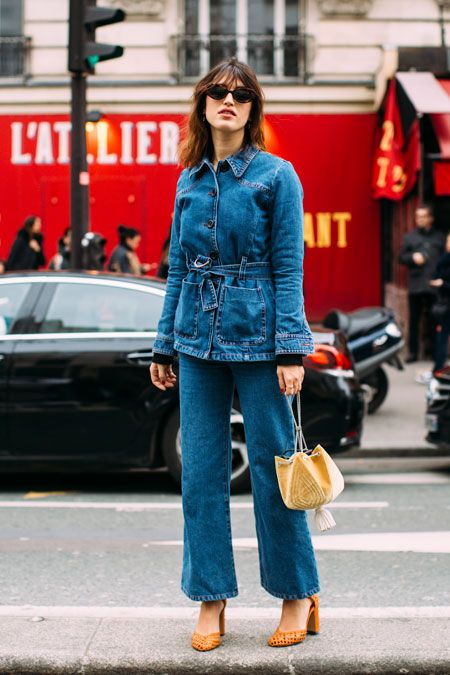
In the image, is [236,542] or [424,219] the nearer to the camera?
[236,542]

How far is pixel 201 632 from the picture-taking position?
403cm

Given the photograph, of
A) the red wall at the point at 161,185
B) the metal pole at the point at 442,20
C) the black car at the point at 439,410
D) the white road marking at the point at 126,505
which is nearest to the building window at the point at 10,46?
the red wall at the point at 161,185

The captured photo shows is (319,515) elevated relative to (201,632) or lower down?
elevated

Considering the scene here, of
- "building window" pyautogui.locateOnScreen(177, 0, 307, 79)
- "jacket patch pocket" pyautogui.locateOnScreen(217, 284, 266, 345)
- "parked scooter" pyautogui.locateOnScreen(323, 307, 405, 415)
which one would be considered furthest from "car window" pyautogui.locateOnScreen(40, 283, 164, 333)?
"building window" pyautogui.locateOnScreen(177, 0, 307, 79)

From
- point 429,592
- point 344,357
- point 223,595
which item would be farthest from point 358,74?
point 223,595

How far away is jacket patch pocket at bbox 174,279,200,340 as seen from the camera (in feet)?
12.9

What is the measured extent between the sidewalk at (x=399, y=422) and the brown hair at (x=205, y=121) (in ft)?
18.7

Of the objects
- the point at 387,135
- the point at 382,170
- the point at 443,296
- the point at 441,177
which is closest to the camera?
the point at 443,296

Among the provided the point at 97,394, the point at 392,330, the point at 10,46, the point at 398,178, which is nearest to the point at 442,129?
the point at 398,178

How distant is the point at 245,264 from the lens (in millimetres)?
3873

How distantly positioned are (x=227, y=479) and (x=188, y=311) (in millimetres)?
581

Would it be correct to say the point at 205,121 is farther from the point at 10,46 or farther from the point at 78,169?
the point at 10,46

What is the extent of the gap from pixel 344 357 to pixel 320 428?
0.54 m

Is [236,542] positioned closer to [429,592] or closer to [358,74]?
[429,592]
